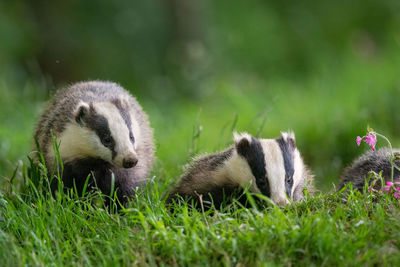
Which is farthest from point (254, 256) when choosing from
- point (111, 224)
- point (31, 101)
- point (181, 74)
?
point (181, 74)

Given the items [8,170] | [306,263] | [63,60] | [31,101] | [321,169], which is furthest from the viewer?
[63,60]

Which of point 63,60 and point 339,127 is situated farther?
point 63,60

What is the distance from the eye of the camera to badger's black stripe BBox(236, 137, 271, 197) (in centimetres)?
468

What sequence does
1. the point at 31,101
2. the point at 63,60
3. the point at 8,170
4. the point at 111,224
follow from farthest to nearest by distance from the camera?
1. the point at 63,60
2. the point at 31,101
3. the point at 8,170
4. the point at 111,224

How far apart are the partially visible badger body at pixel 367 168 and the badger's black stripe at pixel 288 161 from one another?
849mm

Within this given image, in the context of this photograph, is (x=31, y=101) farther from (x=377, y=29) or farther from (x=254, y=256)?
(x=377, y=29)

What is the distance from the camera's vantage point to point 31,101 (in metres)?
8.99

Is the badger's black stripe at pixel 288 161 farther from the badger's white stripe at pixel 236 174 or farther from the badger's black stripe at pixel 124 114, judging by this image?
the badger's black stripe at pixel 124 114

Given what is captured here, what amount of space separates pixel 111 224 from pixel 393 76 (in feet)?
21.0

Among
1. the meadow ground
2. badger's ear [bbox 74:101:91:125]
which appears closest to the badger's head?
the meadow ground

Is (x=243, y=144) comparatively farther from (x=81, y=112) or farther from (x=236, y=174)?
(x=81, y=112)

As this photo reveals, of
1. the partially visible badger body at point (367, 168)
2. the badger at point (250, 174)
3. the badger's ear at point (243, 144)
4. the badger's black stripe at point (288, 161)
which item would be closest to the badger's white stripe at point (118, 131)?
the badger at point (250, 174)

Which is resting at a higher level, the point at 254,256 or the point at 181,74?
the point at 181,74

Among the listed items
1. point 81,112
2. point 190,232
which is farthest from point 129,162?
point 190,232
